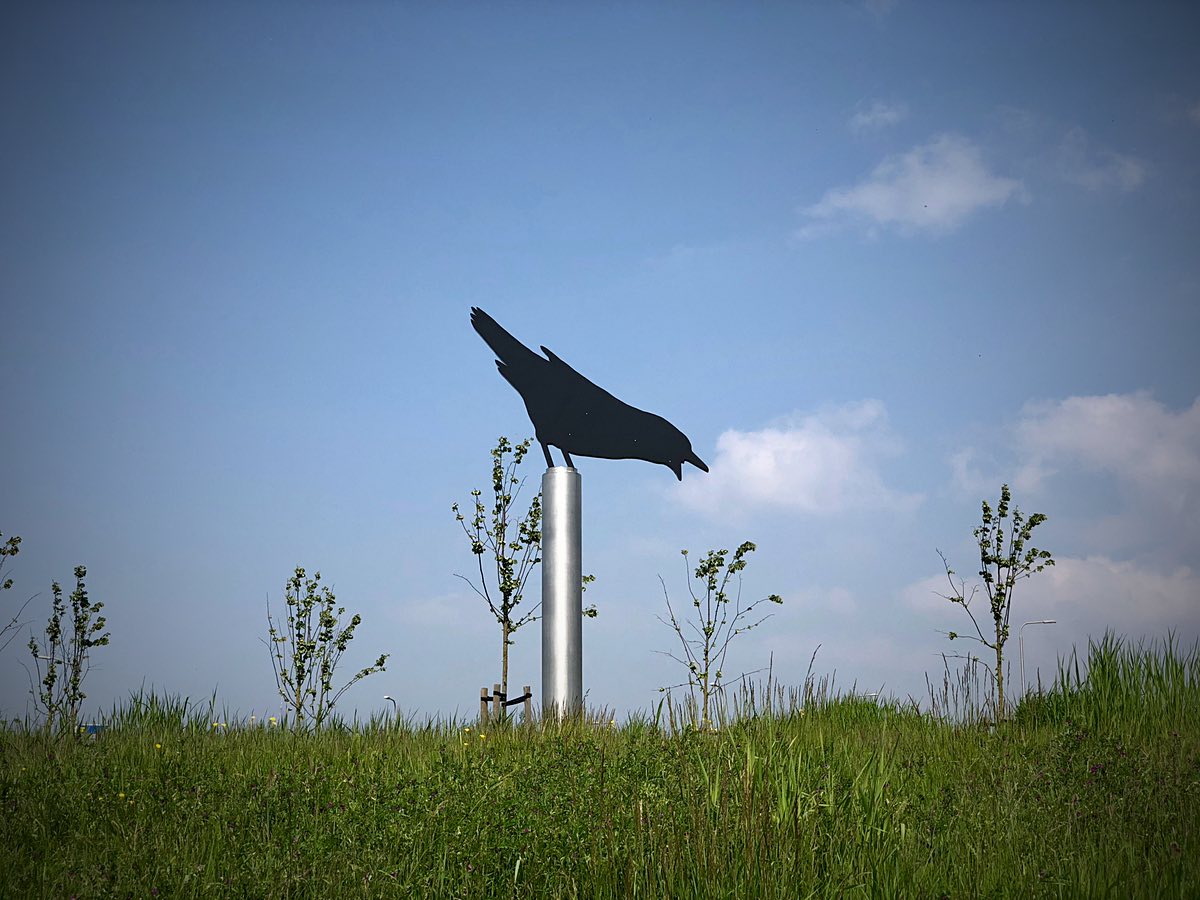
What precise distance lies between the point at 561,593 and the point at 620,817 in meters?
4.72

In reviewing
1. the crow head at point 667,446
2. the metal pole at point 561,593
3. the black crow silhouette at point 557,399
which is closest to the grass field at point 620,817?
the metal pole at point 561,593

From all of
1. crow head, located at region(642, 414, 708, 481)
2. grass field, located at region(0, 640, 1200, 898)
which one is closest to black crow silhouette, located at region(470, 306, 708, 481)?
crow head, located at region(642, 414, 708, 481)

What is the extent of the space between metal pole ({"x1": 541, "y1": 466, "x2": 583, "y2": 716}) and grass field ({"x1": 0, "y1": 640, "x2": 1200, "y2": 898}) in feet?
5.80

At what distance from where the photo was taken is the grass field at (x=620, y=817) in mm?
3732

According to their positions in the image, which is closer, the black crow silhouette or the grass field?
the grass field

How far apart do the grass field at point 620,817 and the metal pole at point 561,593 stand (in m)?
1.77

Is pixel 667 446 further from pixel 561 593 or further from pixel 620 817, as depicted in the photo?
pixel 620 817

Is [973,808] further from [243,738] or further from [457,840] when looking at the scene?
[243,738]

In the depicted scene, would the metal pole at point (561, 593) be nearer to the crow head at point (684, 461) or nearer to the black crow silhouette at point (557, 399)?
the black crow silhouette at point (557, 399)

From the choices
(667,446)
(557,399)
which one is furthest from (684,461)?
(557,399)

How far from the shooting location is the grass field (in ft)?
12.2

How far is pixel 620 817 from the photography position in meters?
4.22

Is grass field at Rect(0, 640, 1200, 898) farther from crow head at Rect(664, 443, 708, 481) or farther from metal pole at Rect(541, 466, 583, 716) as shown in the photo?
crow head at Rect(664, 443, 708, 481)

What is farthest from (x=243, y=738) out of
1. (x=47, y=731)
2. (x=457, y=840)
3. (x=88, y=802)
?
(x=457, y=840)
